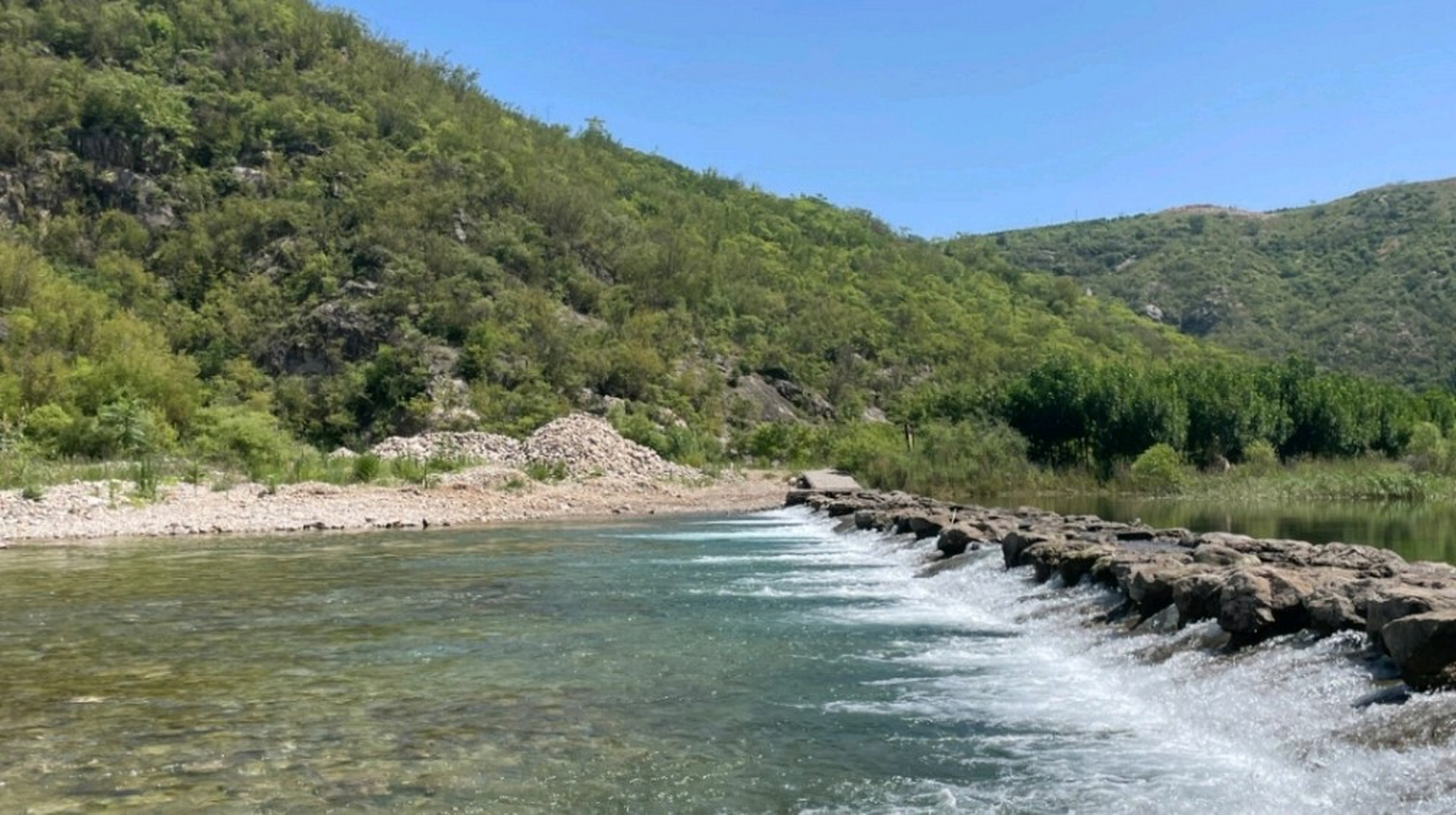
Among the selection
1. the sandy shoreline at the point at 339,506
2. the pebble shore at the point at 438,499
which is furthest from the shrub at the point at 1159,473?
the sandy shoreline at the point at 339,506

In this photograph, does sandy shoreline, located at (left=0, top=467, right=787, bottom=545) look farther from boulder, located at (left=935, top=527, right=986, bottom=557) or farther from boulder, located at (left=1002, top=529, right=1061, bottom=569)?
boulder, located at (left=1002, top=529, right=1061, bottom=569)

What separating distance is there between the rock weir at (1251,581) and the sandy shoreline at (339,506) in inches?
711

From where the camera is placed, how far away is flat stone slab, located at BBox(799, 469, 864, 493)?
4116cm

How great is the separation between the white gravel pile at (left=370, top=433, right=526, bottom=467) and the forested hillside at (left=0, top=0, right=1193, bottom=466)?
509 cm

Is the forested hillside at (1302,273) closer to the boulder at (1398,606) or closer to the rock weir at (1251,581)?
the rock weir at (1251,581)

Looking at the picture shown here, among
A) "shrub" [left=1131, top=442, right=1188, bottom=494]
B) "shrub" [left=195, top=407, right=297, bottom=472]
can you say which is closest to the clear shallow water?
"shrub" [left=195, top=407, right=297, bottom=472]

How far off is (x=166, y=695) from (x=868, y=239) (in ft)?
352

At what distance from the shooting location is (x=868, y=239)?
113250 mm

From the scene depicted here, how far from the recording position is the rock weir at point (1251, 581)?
7.92 metres

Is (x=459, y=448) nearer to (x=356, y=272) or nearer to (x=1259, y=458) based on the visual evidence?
(x=356, y=272)

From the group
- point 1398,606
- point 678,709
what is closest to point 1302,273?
point 1398,606

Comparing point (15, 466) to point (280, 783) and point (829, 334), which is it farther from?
Answer: point (829, 334)

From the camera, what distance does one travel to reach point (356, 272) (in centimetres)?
6919

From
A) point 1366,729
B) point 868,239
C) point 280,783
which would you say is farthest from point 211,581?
point 868,239
